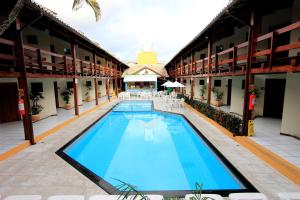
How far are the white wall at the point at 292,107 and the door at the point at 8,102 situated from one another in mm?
16462

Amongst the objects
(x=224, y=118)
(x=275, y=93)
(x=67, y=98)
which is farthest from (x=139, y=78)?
(x=224, y=118)

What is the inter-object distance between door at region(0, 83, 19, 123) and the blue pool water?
18.8 feet

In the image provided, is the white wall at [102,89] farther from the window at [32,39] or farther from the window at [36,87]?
the window at [32,39]

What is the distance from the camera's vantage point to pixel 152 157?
28.0 feet

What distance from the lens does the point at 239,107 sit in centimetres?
1323

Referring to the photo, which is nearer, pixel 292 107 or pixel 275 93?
pixel 292 107

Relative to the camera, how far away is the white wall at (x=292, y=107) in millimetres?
8000

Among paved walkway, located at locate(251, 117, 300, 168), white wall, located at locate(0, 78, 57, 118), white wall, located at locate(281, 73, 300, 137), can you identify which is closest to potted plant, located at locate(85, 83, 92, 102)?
white wall, located at locate(0, 78, 57, 118)

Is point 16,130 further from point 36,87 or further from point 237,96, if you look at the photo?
point 237,96

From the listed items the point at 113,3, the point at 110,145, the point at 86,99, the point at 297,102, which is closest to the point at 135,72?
the point at 86,99

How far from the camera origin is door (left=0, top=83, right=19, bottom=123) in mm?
11750

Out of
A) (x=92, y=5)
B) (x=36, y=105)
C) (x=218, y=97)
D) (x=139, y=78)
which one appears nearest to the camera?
(x=92, y=5)

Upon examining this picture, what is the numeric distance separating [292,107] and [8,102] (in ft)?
54.9

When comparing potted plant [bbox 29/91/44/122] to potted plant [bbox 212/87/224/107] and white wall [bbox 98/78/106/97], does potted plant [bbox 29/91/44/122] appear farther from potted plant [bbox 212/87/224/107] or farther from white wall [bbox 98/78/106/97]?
white wall [bbox 98/78/106/97]
